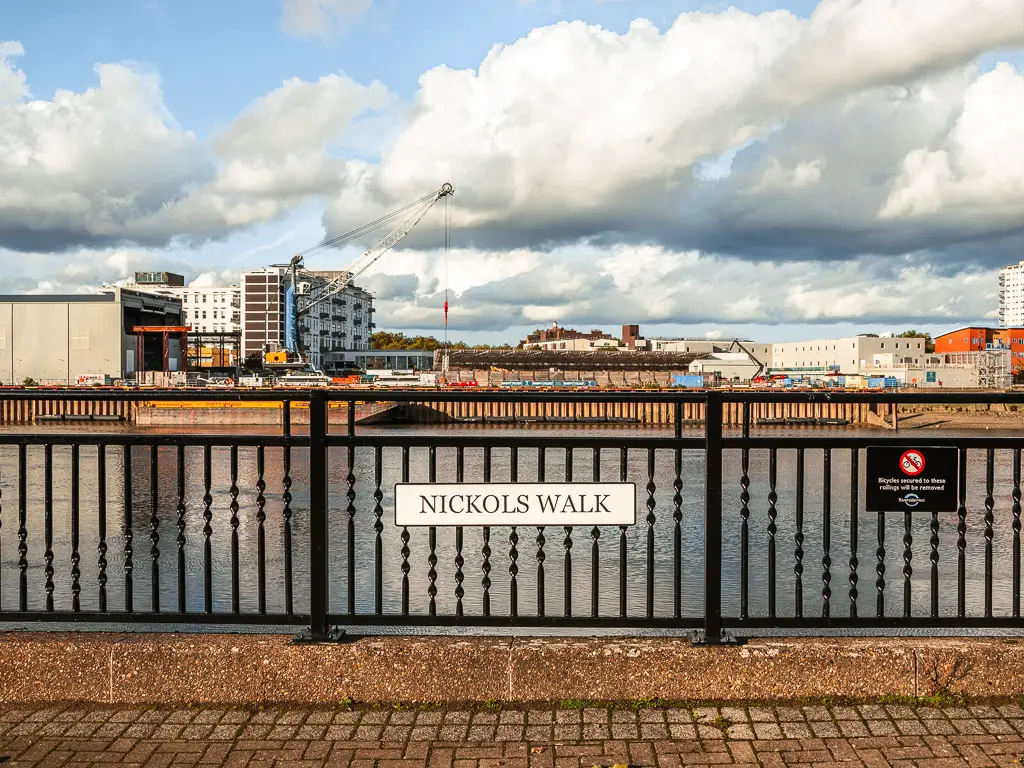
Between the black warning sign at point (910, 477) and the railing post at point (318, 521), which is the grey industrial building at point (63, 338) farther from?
the black warning sign at point (910, 477)

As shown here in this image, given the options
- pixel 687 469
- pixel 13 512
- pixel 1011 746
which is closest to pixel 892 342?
pixel 687 469

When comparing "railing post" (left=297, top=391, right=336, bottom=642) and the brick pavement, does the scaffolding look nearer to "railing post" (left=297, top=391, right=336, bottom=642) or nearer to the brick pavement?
the brick pavement

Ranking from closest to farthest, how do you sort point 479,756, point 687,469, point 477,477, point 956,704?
point 479,756, point 956,704, point 477,477, point 687,469

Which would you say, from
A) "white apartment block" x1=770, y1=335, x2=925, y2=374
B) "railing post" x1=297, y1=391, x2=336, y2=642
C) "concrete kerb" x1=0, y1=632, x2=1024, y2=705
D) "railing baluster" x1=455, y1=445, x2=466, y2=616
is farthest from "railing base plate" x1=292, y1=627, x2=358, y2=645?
"white apartment block" x1=770, y1=335, x2=925, y2=374

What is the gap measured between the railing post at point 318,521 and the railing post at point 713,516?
2009 mm

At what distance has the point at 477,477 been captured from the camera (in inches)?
777

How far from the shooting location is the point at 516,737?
4000 millimetres

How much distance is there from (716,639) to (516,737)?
1251mm

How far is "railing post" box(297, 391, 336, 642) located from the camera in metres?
4.67

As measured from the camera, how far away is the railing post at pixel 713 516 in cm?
465

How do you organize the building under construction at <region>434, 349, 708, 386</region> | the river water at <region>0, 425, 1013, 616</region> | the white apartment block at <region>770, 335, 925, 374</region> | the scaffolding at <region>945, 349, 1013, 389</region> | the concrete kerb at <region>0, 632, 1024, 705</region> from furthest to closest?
the white apartment block at <region>770, 335, 925, 374</region>
the building under construction at <region>434, 349, 708, 386</region>
the scaffolding at <region>945, 349, 1013, 389</region>
the river water at <region>0, 425, 1013, 616</region>
the concrete kerb at <region>0, 632, 1024, 705</region>

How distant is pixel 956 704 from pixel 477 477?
1567 cm

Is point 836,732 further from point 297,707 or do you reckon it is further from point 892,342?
point 892,342

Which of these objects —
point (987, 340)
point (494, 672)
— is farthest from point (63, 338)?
point (987, 340)
